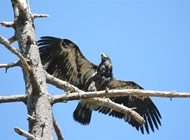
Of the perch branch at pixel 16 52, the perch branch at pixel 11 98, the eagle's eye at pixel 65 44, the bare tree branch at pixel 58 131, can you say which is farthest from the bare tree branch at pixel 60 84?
the eagle's eye at pixel 65 44

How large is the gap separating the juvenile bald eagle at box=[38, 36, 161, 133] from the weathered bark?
2493mm

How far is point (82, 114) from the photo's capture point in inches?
361

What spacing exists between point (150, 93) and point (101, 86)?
3653 millimetres

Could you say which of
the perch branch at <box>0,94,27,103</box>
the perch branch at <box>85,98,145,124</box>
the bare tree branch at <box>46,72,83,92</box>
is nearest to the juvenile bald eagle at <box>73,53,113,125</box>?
the bare tree branch at <box>46,72,83,92</box>

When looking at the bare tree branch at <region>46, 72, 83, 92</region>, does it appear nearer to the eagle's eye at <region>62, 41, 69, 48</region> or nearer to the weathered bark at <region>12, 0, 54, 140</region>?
the weathered bark at <region>12, 0, 54, 140</region>

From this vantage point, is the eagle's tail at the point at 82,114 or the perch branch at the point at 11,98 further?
the eagle's tail at the point at 82,114

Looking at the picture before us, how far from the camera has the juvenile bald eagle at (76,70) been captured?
878 centimetres

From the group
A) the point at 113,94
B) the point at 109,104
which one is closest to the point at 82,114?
the point at 109,104

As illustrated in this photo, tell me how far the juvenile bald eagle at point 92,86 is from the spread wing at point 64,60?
34cm

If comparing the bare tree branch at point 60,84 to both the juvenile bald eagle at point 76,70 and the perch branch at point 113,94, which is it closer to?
the perch branch at point 113,94

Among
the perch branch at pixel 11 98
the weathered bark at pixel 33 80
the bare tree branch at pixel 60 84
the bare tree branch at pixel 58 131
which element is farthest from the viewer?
the bare tree branch at pixel 60 84

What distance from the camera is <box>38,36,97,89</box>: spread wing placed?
8742mm

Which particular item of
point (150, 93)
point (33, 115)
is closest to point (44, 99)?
point (33, 115)

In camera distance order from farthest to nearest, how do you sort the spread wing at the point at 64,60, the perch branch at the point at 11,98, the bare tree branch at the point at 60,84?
the spread wing at the point at 64,60, the bare tree branch at the point at 60,84, the perch branch at the point at 11,98
